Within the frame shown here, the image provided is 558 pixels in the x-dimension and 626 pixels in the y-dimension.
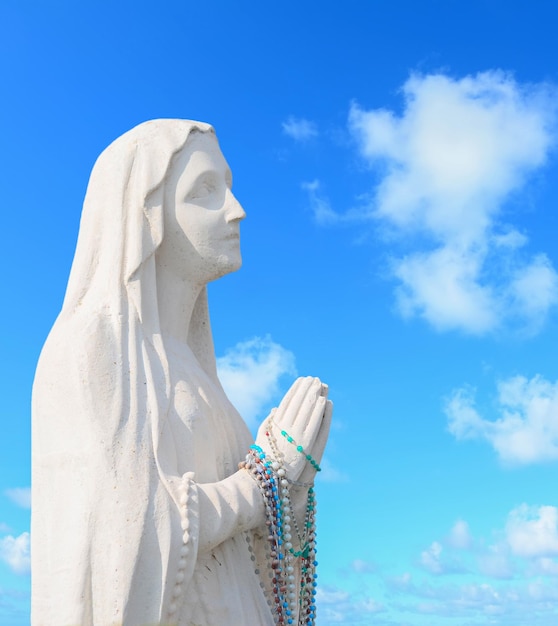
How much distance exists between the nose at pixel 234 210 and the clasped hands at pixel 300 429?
119cm

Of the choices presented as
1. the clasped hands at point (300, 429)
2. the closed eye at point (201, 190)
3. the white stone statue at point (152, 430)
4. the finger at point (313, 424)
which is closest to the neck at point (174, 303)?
the white stone statue at point (152, 430)

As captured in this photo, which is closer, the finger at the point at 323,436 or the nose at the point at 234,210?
the finger at the point at 323,436

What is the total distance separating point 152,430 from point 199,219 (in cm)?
153

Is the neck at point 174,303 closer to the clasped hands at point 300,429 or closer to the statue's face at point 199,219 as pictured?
the statue's face at point 199,219

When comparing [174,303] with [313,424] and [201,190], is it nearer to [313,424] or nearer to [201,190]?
[201,190]

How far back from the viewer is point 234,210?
6.45m

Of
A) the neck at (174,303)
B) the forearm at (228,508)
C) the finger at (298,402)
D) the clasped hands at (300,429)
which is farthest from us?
the neck at (174,303)

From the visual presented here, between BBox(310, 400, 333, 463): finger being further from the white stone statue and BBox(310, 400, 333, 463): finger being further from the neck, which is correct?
the neck

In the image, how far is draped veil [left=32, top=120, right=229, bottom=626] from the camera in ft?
17.3

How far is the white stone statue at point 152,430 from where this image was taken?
5312mm

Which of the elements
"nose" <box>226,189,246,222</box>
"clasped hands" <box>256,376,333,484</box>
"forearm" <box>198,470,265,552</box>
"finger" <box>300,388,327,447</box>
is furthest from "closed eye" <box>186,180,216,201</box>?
"forearm" <box>198,470,265,552</box>

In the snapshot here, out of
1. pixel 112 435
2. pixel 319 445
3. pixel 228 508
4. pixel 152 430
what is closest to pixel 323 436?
pixel 319 445

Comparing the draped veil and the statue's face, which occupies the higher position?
the statue's face

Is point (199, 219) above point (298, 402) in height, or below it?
above
